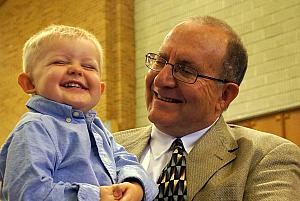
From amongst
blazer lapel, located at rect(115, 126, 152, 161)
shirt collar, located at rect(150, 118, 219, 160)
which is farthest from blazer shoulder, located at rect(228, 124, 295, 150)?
blazer lapel, located at rect(115, 126, 152, 161)

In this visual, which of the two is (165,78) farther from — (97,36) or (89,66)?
(97,36)

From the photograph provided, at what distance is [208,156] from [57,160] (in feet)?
3.01

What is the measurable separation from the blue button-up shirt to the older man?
0.47 metres

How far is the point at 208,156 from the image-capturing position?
7.95ft

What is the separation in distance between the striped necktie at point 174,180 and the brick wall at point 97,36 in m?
5.07

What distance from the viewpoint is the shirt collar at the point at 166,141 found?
257 cm

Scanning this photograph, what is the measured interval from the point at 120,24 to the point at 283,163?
19.5 feet

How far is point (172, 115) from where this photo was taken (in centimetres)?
253

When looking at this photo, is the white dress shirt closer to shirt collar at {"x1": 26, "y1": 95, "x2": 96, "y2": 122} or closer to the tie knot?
the tie knot

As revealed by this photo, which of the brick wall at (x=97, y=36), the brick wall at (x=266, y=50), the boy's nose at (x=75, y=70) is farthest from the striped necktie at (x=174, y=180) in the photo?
the brick wall at (x=97, y=36)

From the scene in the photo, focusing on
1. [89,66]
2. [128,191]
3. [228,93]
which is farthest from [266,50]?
[128,191]

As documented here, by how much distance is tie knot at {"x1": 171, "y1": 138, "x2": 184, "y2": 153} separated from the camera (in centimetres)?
254


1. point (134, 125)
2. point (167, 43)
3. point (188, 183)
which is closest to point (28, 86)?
point (188, 183)

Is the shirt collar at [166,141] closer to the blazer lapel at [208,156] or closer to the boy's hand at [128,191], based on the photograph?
the blazer lapel at [208,156]
